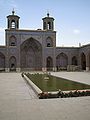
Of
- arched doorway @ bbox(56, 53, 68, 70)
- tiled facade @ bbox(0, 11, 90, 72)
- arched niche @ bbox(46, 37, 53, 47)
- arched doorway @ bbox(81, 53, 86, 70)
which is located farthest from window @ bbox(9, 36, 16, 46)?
arched doorway @ bbox(81, 53, 86, 70)

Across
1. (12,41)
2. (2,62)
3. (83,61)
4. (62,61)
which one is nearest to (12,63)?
(2,62)

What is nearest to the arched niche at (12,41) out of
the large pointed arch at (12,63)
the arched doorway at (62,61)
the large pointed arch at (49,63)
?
the large pointed arch at (12,63)

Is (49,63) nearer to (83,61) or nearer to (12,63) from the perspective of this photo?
(83,61)

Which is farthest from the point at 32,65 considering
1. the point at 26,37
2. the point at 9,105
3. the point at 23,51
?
the point at 9,105

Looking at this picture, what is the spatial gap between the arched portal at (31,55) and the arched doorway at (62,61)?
13.4 ft

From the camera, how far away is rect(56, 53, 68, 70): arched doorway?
36.3m

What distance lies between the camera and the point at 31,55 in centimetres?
3525

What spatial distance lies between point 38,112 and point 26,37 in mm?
28154

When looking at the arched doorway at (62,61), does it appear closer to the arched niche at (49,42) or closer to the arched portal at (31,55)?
the arched niche at (49,42)

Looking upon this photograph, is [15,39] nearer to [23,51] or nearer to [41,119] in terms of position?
[23,51]

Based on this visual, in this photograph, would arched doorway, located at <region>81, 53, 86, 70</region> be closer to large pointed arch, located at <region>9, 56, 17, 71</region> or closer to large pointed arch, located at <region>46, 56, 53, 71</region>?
large pointed arch, located at <region>46, 56, 53, 71</region>

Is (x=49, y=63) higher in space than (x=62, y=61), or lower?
lower

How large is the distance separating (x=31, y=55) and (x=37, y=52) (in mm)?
1355

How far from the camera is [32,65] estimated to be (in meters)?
34.9
